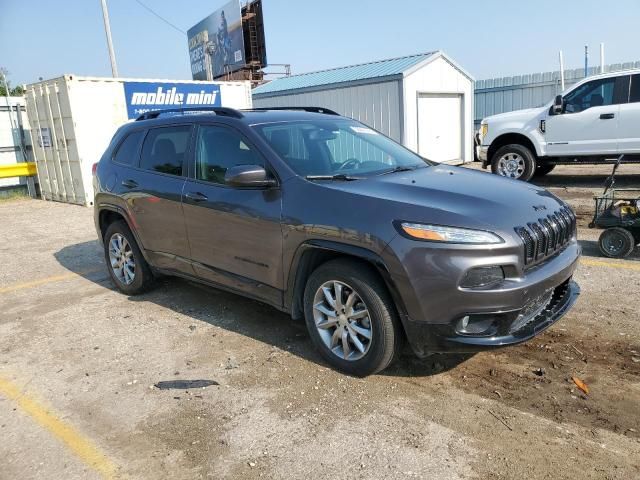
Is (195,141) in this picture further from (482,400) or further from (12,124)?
(12,124)

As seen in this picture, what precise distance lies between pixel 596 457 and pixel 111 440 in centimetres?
259

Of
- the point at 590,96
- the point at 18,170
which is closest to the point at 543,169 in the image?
the point at 590,96

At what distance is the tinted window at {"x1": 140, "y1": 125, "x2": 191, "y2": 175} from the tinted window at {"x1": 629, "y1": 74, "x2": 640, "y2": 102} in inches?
357

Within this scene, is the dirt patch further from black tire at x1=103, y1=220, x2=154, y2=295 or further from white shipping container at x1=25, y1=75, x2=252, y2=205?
white shipping container at x1=25, y1=75, x2=252, y2=205

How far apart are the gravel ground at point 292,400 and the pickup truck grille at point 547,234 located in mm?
814

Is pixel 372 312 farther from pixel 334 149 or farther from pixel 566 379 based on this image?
pixel 334 149

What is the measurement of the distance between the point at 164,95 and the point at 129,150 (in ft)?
26.9

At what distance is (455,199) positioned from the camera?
3363 mm

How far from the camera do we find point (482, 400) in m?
3.28

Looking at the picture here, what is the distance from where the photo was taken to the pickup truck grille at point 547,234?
126 inches

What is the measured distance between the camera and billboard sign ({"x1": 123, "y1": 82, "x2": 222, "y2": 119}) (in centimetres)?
1241

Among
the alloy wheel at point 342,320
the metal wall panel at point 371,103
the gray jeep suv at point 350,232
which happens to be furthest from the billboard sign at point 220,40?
the alloy wheel at point 342,320

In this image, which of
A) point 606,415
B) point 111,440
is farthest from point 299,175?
point 606,415

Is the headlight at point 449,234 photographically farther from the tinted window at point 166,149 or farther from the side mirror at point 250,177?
the tinted window at point 166,149
